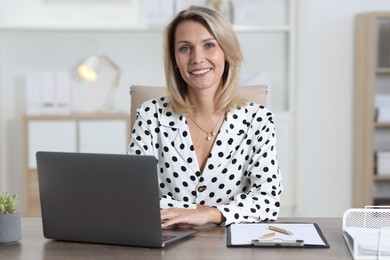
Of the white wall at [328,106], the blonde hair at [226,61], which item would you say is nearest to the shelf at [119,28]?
the white wall at [328,106]

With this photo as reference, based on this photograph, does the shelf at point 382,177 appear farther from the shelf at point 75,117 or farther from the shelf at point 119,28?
the shelf at point 75,117

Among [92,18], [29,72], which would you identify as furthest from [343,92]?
[29,72]

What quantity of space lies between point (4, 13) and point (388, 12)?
255cm

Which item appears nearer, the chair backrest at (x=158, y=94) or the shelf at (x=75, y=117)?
the chair backrest at (x=158, y=94)

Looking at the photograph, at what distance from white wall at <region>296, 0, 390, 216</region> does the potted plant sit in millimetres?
3228

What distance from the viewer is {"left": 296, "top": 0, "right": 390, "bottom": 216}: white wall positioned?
190 inches

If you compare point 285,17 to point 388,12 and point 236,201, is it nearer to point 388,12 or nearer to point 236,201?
point 388,12

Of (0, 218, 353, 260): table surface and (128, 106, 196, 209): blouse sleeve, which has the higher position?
(128, 106, 196, 209): blouse sleeve

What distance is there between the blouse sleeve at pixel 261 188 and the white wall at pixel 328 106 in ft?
8.47

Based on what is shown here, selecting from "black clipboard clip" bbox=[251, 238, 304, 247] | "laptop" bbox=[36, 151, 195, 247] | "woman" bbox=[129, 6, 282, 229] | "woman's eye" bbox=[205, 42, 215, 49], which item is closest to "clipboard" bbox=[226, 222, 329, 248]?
"black clipboard clip" bbox=[251, 238, 304, 247]

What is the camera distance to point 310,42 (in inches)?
191

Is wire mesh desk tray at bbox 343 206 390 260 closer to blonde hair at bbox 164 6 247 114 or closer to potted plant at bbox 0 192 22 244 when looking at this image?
blonde hair at bbox 164 6 247 114

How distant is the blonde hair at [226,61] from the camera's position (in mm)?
2223

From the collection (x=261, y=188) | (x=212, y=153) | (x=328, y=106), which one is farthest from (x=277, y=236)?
(x=328, y=106)
